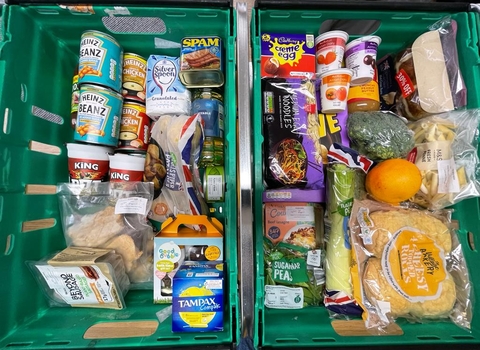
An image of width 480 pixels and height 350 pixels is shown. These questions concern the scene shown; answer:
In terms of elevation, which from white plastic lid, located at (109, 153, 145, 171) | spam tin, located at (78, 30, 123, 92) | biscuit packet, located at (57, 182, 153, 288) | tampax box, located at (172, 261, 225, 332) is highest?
spam tin, located at (78, 30, 123, 92)

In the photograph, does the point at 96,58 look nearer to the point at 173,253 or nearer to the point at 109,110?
the point at 109,110

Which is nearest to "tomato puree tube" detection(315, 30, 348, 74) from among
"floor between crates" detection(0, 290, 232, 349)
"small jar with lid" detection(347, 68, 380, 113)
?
"small jar with lid" detection(347, 68, 380, 113)

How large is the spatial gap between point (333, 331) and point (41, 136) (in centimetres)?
114

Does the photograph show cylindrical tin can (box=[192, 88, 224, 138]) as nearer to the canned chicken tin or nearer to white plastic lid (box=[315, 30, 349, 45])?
the canned chicken tin

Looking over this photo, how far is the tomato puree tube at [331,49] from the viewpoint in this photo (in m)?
0.92

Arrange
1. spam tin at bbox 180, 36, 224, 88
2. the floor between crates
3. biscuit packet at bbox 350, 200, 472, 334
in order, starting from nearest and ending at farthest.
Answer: the floor between crates, biscuit packet at bbox 350, 200, 472, 334, spam tin at bbox 180, 36, 224, 88

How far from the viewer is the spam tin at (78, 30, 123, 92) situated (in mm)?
889

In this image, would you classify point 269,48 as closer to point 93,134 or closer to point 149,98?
point 149,98

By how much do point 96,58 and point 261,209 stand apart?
0.74 metres

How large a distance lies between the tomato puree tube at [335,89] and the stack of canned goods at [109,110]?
2.19 feet

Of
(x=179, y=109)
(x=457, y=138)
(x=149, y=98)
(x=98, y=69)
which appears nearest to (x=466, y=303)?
(x=457, y=138)

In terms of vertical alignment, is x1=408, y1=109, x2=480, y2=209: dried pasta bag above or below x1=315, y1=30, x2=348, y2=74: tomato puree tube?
below

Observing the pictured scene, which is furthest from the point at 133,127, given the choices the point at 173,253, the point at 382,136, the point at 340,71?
the point at 382,136

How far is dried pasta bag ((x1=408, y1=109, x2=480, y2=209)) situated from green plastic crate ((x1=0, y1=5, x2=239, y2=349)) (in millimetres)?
645
